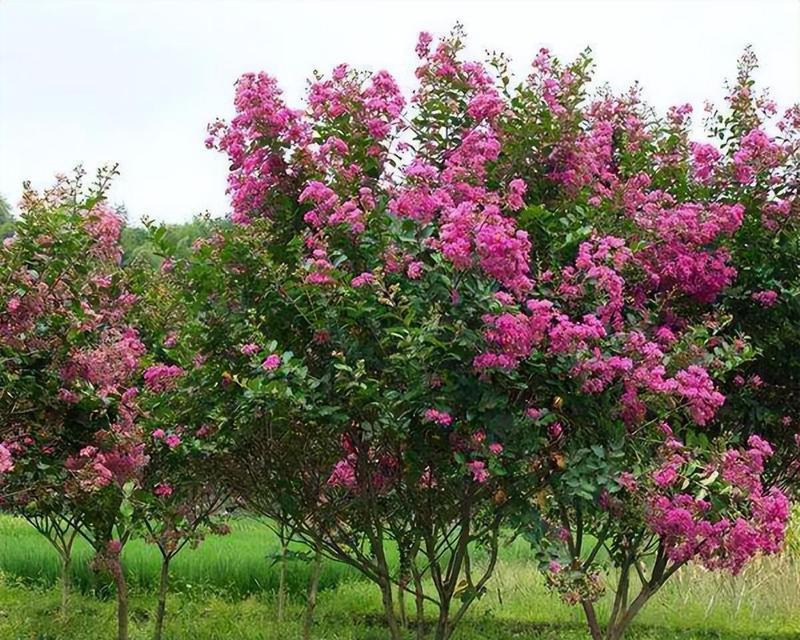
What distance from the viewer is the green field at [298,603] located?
25.6 ft

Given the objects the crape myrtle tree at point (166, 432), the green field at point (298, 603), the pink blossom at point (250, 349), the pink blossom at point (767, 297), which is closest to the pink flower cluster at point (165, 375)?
the crape myrtle tree at point (166, 432)

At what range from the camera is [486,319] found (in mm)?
3270

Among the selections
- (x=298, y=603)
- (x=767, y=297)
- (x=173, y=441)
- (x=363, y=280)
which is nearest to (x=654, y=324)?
(x=767, y=297)

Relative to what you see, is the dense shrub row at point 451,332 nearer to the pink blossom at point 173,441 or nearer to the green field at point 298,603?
the pink blossom at point 173,441

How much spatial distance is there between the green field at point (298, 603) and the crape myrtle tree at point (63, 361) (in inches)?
135

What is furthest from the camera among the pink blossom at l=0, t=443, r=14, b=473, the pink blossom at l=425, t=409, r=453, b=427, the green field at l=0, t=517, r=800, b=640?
the green field at l=0, t=517, r=800, b=640

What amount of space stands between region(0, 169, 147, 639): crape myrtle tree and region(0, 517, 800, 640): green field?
3.43 meters

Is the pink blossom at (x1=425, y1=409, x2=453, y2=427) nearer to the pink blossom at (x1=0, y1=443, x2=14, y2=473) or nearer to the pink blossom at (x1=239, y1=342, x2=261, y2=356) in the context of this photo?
the pink blossom at (x1=239, y1=342, x2=261, y2=356)

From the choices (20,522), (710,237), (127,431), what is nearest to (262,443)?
(127,431)

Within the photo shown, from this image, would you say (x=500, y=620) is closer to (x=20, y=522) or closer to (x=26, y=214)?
(x=26, y=214)

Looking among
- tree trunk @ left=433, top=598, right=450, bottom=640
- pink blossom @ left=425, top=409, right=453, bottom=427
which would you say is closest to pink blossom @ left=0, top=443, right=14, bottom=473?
pink blossom @ left=425, top=409, right=453, bottom=427

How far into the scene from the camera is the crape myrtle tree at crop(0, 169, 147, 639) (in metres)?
3.86

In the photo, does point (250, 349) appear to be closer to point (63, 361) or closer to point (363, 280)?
point (363, 280)

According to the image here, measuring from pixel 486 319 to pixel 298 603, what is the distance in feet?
21.5
